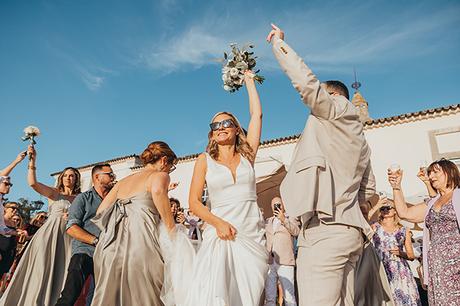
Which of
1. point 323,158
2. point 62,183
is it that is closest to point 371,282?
point 323,158

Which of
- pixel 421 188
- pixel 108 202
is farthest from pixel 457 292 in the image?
pixel 421 188

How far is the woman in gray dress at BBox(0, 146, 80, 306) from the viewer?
4.46 m

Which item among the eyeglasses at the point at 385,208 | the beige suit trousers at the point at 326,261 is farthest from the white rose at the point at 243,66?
the eyeglasses at the point at 385,208

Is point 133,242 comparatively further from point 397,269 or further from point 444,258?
point 397,269

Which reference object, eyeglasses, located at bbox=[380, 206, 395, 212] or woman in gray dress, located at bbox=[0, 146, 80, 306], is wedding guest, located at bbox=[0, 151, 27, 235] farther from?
eyeglasses, located at bbox=[380, 206, 395, 212]

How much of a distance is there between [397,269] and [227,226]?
430cm

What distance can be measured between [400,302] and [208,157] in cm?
439

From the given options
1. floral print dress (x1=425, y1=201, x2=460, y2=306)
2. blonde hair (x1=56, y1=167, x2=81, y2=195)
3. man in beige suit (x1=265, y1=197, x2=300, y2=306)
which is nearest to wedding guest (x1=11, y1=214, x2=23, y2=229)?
blonde hair (x1=56, y1=167, x2=81, y2=195)

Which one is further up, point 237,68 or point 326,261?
point 237,68

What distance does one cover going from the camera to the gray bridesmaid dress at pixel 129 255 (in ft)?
11.0

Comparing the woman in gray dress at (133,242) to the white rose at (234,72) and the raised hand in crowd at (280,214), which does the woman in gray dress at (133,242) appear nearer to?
the white rose at (234,72)

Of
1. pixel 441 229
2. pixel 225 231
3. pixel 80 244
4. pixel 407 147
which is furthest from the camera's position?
pixel 407 147

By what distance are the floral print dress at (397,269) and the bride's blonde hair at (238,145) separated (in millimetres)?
3507

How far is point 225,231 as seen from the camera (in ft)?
9.12
